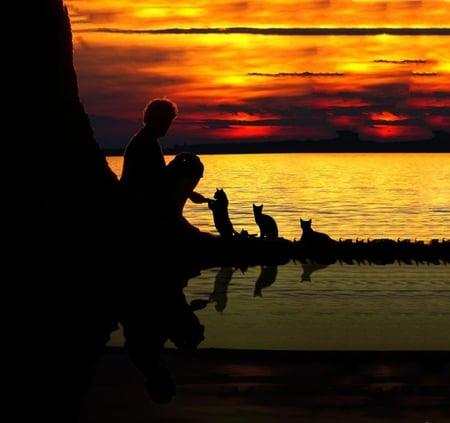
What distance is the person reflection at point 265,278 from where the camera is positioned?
1333 centimetres

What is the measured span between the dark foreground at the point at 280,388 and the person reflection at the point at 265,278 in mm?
4079

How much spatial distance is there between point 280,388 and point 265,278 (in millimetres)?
6868

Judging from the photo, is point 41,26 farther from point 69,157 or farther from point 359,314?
point 359,314

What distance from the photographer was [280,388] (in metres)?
7.77

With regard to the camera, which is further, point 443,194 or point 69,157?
point 443,194

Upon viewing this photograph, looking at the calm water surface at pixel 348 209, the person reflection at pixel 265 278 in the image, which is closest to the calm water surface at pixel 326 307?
the person reflection at pixel 265 278

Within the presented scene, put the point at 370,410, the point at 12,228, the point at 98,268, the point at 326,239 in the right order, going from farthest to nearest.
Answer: the point at 326,239, the point at 98,268, the point at 12,228, the point at 370,410

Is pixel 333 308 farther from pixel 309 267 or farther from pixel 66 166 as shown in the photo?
pixel 309 267

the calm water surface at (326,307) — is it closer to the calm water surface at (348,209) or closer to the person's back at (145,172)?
the person's back at (145,172)

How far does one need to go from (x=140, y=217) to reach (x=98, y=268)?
634 millimetres

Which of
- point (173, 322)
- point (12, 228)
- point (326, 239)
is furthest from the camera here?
point (326, 239)

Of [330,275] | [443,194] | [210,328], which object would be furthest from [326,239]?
[443,194]

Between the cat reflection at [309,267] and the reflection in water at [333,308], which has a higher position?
the reflection in water at [333,308]

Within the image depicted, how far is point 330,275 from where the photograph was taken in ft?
49.3
